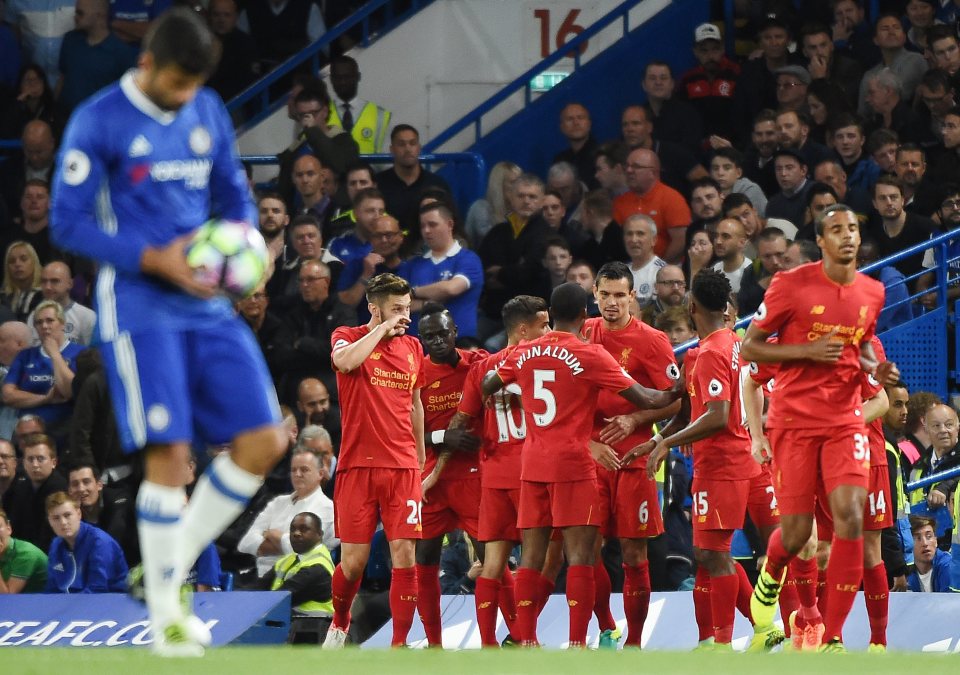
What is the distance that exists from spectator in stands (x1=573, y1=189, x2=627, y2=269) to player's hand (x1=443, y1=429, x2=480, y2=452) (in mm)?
3834

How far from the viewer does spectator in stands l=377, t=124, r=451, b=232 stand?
14891 mm

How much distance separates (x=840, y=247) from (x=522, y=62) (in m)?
9.40

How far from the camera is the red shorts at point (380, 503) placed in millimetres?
10398

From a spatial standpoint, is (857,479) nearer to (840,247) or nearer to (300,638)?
(840,247)

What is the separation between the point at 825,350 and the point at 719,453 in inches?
63.3

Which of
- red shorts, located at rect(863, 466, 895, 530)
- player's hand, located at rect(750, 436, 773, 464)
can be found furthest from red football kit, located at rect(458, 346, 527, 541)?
red shorts, located at rect(863, 466, 895, 530)

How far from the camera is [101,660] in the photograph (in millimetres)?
5543

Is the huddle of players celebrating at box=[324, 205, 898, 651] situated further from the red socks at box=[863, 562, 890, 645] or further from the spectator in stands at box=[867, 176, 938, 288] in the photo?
the spectator in stands at box=[867, 176, 938, 288]

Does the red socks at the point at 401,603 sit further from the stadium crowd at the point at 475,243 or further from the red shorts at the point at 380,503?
the stadium crowd at the point at 475,243

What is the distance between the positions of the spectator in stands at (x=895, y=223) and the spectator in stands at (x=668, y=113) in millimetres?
2493

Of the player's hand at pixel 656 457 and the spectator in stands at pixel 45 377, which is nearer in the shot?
the player's hand at pixel 656 457

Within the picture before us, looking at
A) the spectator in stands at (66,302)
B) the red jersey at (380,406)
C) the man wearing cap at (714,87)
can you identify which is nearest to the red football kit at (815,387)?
the red jersey at (380,406)

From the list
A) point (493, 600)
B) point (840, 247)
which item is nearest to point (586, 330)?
point (493, 600)

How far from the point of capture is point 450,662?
18.8 feet
